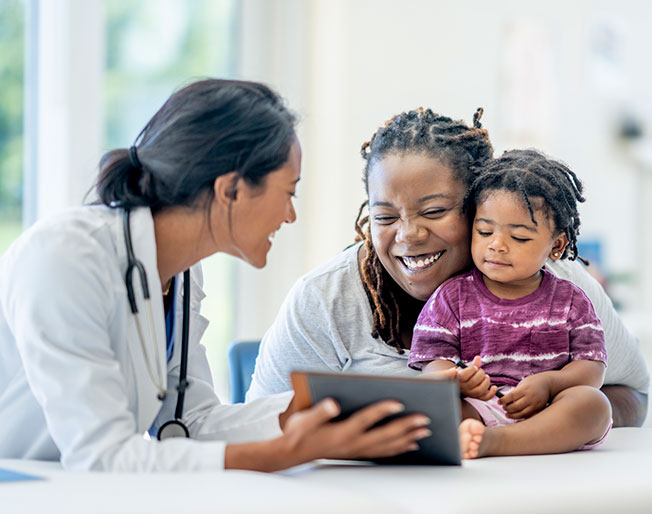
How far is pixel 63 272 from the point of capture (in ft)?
3.99

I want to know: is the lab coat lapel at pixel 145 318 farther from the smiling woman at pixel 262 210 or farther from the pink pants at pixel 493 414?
the pink pants at pixel 493 414

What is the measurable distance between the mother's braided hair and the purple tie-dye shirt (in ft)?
0.42

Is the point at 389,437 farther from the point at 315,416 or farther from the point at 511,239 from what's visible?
the point at 511,239

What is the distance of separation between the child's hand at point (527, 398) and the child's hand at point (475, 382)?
0.04 meters

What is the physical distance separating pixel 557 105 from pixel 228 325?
1993mm

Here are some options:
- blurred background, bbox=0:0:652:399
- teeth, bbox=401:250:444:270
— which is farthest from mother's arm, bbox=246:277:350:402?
blurred background, bbox=0:0:652:399

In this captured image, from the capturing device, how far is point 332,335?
179 centimetres

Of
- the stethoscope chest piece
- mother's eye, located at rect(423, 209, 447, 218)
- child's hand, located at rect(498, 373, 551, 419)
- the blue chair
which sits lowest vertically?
the blue chair

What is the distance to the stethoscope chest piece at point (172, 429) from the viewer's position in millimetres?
1476

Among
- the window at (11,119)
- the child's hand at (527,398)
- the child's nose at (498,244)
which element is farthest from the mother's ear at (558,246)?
the window at (11,119)

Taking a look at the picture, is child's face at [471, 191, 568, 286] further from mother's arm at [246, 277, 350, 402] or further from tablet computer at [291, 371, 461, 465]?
tablet computer at [291, 371, 461, 465]

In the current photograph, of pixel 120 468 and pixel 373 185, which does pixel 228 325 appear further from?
pixel 120 468

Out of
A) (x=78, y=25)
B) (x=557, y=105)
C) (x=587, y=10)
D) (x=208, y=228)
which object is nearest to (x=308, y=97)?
(x=78, y=25)

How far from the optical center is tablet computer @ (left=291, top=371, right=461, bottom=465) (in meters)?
1.14
